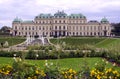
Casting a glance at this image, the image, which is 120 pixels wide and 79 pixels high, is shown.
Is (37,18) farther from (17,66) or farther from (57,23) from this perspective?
(17,66)

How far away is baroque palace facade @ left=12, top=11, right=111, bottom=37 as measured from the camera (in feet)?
350

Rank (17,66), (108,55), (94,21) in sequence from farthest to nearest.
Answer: (94,21)
(108,55)
(17,66)

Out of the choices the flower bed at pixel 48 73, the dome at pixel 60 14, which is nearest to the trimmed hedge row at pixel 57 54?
the flower bed at pixel 48 73

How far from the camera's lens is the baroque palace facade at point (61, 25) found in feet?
350

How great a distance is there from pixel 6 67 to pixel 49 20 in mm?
99556

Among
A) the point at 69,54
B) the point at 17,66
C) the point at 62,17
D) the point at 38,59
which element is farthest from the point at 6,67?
the point at 62,17

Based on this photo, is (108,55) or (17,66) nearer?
(17,66)

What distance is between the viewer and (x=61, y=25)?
10681 centimetres

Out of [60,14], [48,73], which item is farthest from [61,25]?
[48,73]

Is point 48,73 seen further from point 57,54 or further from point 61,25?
point 61,25

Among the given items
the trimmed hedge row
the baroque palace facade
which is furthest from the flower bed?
the baroque palace facade

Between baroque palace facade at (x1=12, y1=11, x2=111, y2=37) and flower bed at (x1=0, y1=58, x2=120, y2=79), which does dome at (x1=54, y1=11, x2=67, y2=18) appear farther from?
flower bed at (x1=0, y1=58, x2=120, y2=79)

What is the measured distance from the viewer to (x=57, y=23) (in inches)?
4215

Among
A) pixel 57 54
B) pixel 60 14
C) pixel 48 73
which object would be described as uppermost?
pixel 60 14
